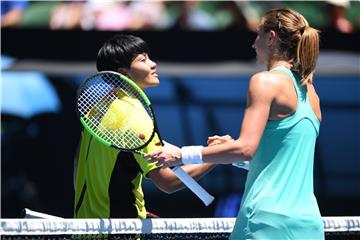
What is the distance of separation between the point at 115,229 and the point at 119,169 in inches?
9.6

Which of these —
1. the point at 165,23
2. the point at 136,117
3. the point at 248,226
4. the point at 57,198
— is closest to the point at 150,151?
the point at 136,117

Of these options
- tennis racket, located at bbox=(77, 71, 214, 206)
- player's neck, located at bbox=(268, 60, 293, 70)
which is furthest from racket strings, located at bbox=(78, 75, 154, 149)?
player's neck, located at bbox=(268, 60, 293, 70)

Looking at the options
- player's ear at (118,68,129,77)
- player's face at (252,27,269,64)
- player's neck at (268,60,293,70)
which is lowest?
player's ear at (118,68,129,77)

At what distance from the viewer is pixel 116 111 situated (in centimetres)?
333

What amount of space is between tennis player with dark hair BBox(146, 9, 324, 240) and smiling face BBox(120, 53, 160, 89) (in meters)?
0.44

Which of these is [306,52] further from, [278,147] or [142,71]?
[142,71]

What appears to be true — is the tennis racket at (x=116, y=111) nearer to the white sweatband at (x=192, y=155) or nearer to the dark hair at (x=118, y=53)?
the dark hair at (x=118, y=53)

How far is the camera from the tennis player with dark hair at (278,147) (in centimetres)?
292

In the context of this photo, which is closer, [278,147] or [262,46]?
[278,147]

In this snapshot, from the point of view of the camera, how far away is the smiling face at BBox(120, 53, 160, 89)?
3.39 m

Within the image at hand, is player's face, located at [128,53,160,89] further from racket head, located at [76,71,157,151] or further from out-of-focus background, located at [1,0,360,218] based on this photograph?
out-of-focus background, located at [1,0,360,218]

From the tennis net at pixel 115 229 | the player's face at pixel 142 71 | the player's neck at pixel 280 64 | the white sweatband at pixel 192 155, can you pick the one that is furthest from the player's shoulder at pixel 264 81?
the tennis net at pixel 115 229

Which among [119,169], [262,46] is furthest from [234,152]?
[119,169]

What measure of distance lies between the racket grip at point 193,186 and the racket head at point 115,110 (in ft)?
0.55
